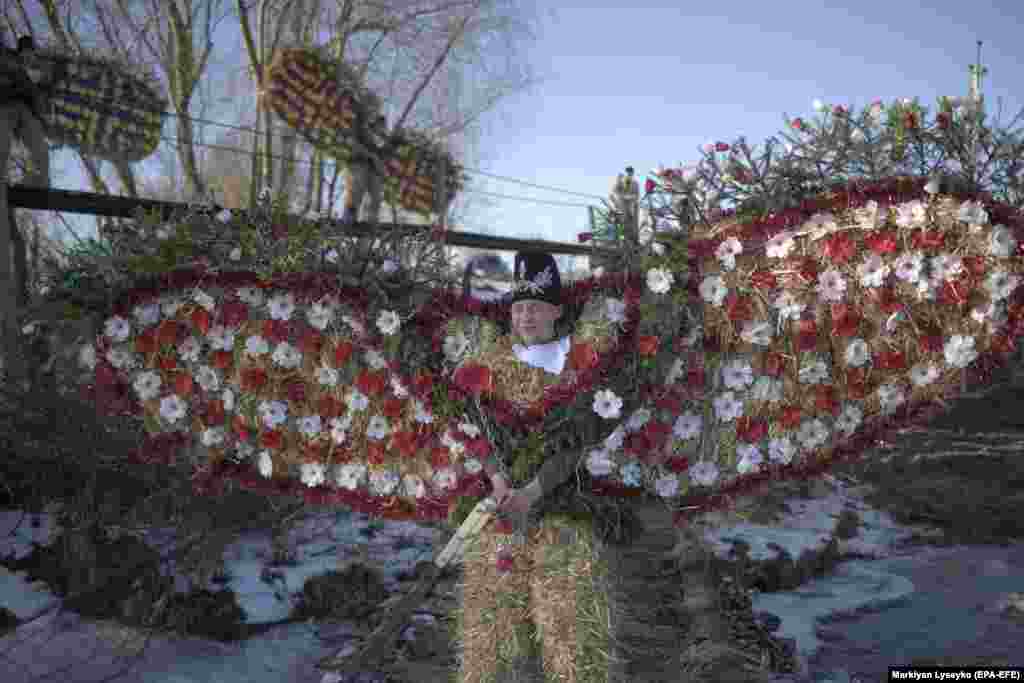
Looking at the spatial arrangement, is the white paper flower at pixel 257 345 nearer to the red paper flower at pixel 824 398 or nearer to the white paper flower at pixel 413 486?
the white paper flower at pixel 413 486

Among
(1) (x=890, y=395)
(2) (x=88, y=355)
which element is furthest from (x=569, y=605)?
(2) (x=88, y=355)

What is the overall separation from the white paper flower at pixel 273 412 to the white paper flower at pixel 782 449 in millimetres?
1962

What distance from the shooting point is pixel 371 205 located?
1222 cm

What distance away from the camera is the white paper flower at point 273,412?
3152 mm

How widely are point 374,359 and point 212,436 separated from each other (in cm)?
82

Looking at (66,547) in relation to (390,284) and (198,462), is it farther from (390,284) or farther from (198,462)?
(390,284)

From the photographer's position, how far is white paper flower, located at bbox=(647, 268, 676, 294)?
103 inches

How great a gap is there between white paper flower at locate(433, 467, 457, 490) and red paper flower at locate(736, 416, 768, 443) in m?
1.12

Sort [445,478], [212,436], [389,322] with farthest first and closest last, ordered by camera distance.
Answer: [212,436], [445,478], [389,322]

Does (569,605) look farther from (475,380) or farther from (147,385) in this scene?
(147,385)

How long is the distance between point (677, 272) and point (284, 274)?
1.56m

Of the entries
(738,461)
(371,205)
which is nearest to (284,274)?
(738,461)

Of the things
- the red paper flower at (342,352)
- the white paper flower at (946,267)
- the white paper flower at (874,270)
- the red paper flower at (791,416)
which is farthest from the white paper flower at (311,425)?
the white paper flower at (946,267)

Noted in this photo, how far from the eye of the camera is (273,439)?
317cm
